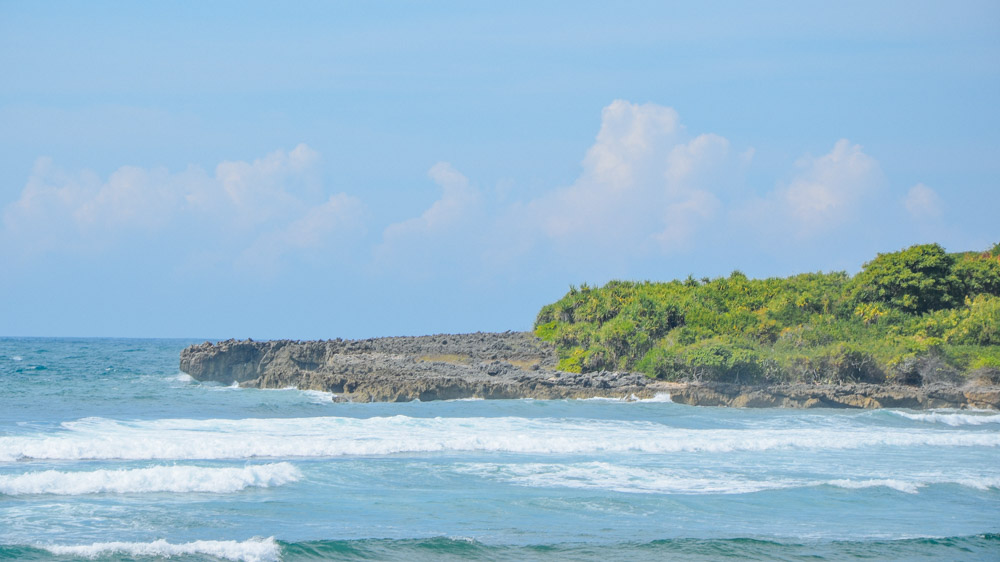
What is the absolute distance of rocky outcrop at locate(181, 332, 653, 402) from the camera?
34.0 metres

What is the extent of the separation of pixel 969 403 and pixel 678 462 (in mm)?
16345

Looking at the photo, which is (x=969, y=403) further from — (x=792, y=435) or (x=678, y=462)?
(x=678, y=462)

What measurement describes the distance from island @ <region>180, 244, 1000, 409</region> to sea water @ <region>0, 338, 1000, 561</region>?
3.40 meters

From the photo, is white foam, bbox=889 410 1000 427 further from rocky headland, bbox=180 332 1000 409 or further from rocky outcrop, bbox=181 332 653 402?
rocky outcrop, bbox=181 332 653 402

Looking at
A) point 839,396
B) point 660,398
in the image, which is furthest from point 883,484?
point 660,398

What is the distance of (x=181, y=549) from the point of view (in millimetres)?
13164

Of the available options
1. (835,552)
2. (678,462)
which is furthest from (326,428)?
(835,552)

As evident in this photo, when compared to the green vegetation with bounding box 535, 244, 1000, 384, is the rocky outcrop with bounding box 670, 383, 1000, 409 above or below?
below

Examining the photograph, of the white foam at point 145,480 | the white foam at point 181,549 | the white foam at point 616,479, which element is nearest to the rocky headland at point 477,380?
the white foam at point 616,479

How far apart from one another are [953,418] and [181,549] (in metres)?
25.4

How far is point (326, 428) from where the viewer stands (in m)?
25.8

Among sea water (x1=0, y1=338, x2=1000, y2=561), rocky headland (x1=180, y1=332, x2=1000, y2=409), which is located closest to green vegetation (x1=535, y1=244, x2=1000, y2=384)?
rocky headland (x1=180, y1=332, x2=1000, y2=409)

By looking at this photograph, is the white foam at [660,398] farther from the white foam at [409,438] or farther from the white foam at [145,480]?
the white foam at [145,480]

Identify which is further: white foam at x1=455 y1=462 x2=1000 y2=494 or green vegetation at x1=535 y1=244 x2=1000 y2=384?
green vegetation at x1=535 y1=244 x2=1000 y2=384
